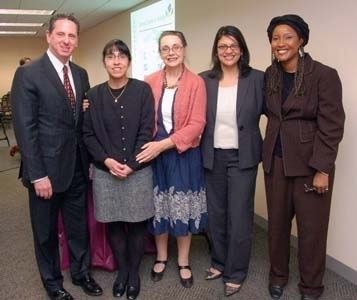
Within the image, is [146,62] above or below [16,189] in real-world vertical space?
above

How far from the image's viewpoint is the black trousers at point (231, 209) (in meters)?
2.07

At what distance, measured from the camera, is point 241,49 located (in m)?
1.99

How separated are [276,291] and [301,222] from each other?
0.46 metres

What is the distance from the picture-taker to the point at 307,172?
188cm

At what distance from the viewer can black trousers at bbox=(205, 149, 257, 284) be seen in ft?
6.81

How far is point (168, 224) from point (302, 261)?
2.49ft

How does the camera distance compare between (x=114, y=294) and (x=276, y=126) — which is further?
(x=114, y=294)

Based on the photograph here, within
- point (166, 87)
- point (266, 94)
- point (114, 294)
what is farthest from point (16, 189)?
point (266, 94)

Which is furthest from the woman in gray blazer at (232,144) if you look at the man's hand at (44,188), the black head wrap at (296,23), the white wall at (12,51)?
the white wall at (12,51)

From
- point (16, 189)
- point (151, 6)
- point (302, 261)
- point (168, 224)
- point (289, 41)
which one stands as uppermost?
point (151, 6)

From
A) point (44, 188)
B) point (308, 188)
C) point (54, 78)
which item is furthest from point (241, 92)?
point (44, 188)

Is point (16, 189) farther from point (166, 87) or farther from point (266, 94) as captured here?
point (266, 94)

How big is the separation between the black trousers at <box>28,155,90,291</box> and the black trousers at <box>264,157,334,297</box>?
105 centimetres

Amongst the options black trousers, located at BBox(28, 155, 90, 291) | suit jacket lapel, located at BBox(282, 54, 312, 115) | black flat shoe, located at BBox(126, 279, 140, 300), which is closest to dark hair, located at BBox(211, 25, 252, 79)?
suit jacket lapel, located at BBox(282, 54, 312, 115)
